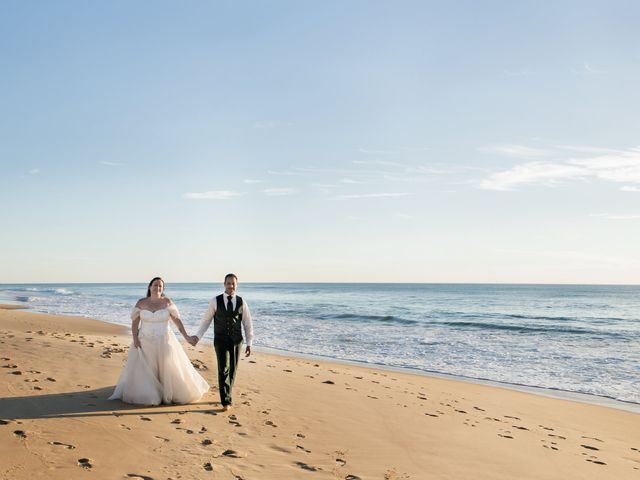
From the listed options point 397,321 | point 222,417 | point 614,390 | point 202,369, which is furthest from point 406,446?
point 397,321

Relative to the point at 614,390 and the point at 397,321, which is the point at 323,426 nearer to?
the point at 614,390

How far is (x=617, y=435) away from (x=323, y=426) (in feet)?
17.6

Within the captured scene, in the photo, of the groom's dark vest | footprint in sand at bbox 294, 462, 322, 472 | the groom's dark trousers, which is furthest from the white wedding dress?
footprint in sand at bbox 294, 462, 322, 472

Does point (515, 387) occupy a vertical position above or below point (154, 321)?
below

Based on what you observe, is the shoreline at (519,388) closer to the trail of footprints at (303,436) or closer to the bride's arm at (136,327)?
the trail of footprints at (303,436)

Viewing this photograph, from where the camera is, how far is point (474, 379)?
14031 mm

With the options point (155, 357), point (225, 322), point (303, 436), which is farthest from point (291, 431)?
point (155, 357)

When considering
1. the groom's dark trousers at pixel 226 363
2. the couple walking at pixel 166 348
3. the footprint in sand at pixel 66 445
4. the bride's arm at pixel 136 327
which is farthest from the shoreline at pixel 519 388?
the footprint in sand at pixel 66 445

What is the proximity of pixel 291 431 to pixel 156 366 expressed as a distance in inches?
91.5

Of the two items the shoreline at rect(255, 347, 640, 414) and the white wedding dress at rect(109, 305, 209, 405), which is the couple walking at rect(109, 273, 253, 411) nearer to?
the white wedding dress at rect(109, 305, 209, 405)

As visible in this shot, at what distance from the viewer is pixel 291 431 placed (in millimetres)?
6883

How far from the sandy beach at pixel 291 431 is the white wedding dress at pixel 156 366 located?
214mm

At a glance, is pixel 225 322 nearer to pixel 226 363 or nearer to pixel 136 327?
pixel 226 363

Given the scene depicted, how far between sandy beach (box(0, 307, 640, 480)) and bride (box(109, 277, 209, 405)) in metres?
0.25
